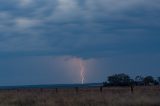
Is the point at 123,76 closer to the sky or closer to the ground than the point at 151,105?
closer to the sky

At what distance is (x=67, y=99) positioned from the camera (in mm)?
32625

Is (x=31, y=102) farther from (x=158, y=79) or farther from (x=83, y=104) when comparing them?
(x=158, y=79)

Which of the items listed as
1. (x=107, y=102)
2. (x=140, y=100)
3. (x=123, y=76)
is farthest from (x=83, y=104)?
(x=123, y=76)

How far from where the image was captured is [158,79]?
78.1 meters

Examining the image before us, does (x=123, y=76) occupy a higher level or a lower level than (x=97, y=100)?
higher

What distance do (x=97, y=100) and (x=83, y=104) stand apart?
74.5 inches

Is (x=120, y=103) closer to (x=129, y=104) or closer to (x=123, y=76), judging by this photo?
(x=129, y=104)

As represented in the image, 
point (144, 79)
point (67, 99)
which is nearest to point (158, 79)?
point (144, 79)

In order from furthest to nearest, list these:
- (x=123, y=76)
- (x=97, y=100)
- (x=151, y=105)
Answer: (x=123, y=76), (x=97, y=100), (x=151, y=105)

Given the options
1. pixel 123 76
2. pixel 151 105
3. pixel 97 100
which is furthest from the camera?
pixel 123 76

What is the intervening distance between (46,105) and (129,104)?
5.04 metres

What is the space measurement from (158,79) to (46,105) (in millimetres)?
50159

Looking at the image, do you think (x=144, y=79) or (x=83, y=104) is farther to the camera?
(x=144, y=79)

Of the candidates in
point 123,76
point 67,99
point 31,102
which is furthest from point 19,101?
point 123,76
